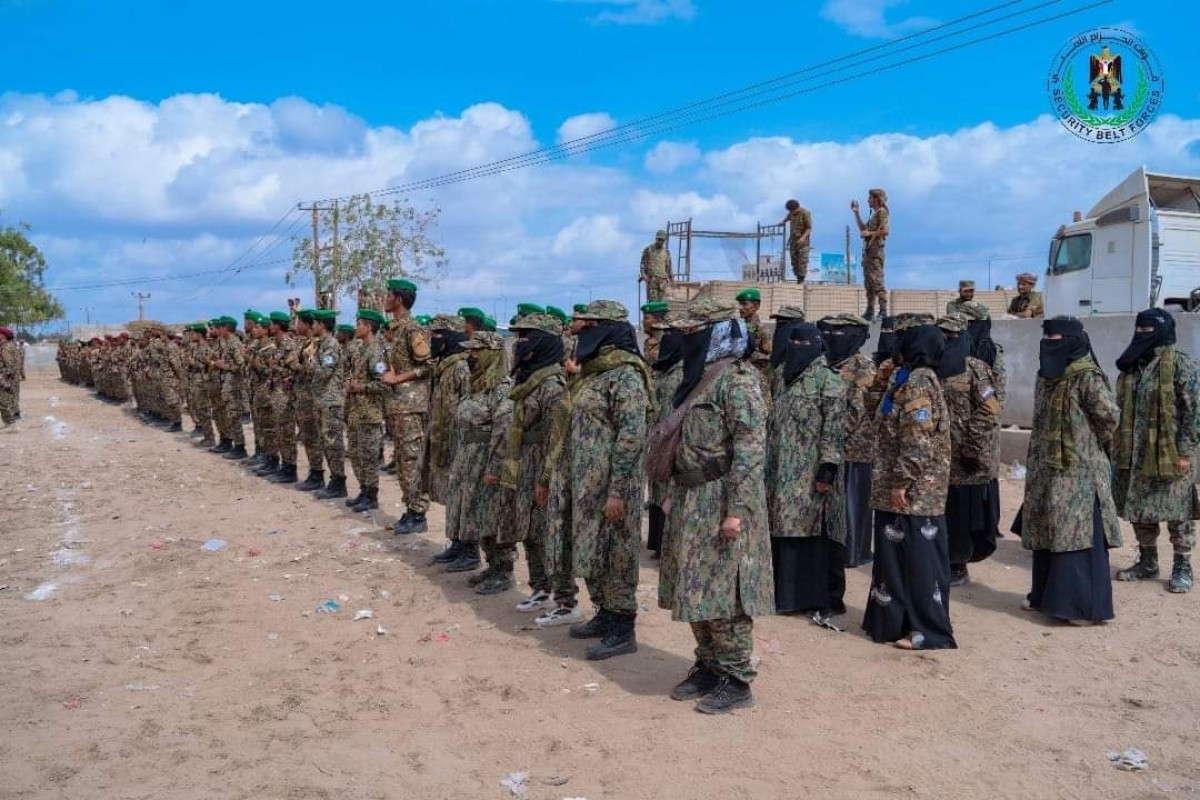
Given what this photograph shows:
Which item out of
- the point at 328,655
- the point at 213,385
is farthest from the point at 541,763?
the point at 213,385

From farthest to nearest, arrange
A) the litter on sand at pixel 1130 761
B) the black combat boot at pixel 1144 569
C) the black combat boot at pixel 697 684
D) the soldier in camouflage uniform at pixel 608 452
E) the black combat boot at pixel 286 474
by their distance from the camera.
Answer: the black combat boot at pixel 286 474 → the black combat boot at pixel 1144 569 → the soldier in camouflage uniform at pixel 608 452 → the black combat boot at pixel 697 684 → the litter on sand at pixel 1130 761

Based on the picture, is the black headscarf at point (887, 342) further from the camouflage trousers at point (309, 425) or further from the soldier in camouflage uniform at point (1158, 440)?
the camouflage trousers at point (309, 425)

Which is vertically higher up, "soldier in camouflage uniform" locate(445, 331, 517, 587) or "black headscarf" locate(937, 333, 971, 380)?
"black headscarf" locate(937, 333, 971, 380)

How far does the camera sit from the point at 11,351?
698 inches

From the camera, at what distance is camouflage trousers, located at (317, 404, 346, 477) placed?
1029 cm

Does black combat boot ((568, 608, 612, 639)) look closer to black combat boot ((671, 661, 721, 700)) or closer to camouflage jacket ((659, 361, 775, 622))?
black combat boot ((671, 661, 721, 700))

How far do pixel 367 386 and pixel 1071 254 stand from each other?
498 inches

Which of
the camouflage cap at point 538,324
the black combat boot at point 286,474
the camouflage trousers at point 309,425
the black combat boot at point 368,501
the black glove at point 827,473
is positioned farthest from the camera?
the black combat boot at point 286,474

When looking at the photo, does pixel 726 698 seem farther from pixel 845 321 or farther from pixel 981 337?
pixel 981 337

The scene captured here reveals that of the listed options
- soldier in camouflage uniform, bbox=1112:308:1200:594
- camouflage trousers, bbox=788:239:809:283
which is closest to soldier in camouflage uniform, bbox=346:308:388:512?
soldier in camouflage uniform, bbox=1112:308:1200:594

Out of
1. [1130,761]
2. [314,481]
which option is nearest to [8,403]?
[314,481]

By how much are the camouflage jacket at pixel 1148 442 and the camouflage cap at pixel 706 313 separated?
13.4 feet

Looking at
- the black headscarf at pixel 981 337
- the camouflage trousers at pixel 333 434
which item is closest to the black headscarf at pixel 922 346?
the black headscarf at pixel 981 337

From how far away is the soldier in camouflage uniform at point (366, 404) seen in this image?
930 centimetres
